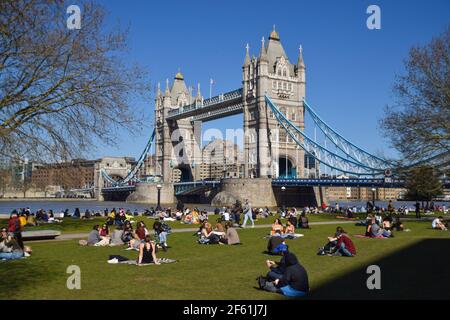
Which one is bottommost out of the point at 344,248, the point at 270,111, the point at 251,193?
the point at 344,248

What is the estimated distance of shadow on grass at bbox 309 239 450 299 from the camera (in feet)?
29.9

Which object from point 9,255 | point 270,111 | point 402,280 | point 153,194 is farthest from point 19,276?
point 153,194

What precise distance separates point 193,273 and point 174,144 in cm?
9847

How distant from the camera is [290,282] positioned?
9.12 metres

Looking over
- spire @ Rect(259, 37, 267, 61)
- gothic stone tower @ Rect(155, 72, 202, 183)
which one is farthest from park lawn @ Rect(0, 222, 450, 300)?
gothic stone tower @ Rect(155, 72, 202, 183)

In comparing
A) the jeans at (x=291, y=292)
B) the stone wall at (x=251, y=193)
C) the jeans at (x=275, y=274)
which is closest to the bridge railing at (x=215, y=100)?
the stone wall at (x=251, y=193)

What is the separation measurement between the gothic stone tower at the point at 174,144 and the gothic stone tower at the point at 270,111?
83.5 feet

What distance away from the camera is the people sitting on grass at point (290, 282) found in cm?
904

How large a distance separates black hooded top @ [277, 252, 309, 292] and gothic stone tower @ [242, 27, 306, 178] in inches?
2518

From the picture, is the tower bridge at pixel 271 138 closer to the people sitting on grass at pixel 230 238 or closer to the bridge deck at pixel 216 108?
the bridge deck at pixel 216 108

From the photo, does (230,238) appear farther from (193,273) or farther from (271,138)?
(271,138)

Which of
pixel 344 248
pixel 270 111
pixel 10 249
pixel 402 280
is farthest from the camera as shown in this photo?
pixel 270 111
